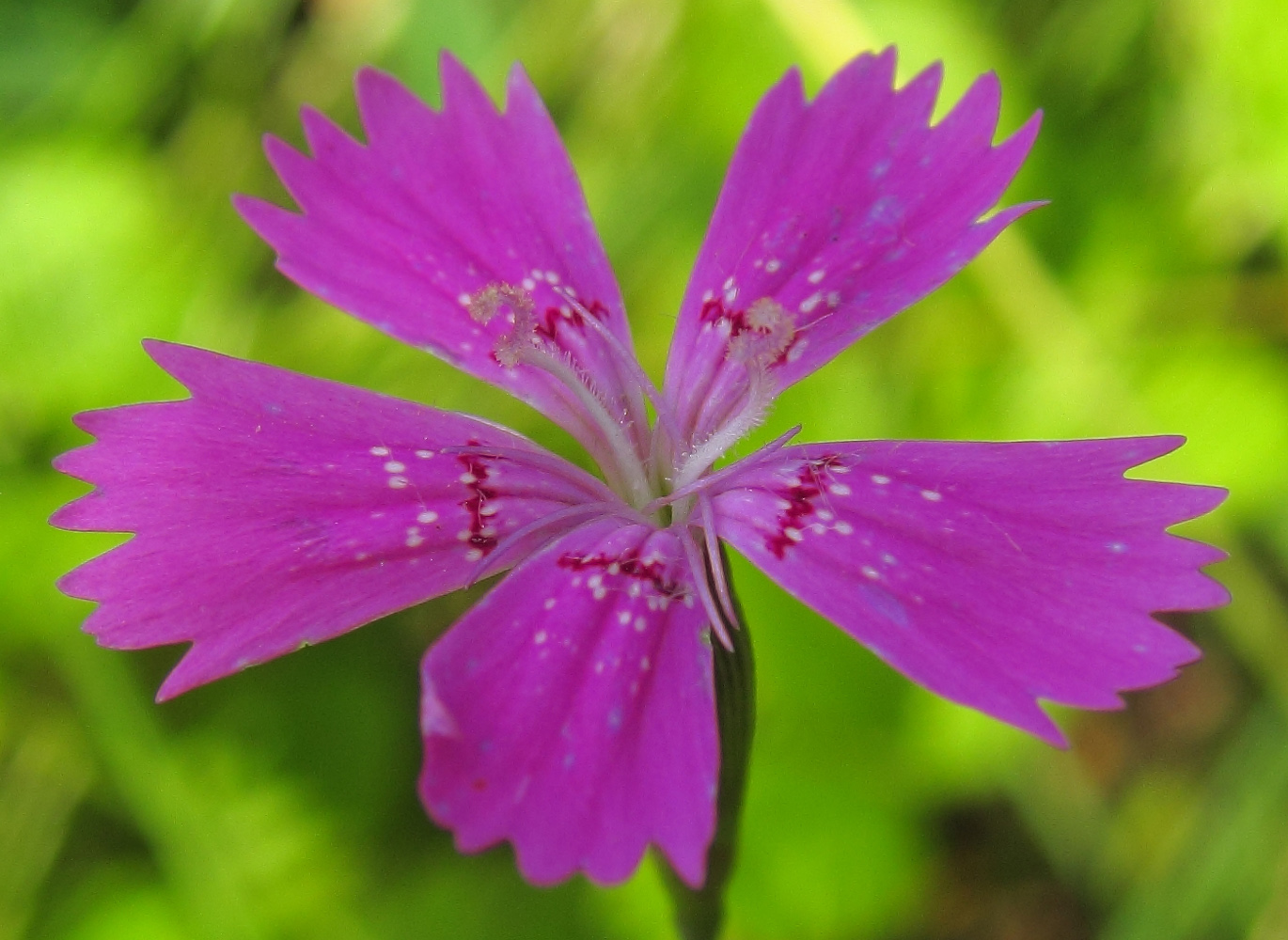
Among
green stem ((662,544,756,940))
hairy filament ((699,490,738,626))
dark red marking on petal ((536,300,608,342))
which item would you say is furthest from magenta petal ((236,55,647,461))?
green stem ((662,544,756,940))

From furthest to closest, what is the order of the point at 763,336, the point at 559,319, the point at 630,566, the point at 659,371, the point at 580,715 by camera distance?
the point at 659,371, the point at 559,319, the point at 763,336, the point at 630,566, the point at 580,715

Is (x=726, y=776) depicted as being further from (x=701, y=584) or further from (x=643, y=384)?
(x=643, y=384)

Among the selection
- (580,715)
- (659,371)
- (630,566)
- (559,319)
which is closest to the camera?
(580,715)

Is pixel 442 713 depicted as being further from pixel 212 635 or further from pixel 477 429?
pixel 477 429

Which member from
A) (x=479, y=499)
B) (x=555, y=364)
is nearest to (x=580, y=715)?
(x=479, y=499)

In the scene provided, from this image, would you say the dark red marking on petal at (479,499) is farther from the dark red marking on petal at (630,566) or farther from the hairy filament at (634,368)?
the hairy filament at (634,368)

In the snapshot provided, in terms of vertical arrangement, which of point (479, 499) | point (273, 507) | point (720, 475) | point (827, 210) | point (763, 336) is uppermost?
point (827, 210)

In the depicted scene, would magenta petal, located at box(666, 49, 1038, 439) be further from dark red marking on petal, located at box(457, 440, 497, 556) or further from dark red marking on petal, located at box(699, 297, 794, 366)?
dark red marking on petal, located at box(457, 440, 497, 556)

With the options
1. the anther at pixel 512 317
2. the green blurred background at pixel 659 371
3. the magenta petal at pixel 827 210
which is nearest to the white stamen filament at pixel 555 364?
the anther at pixel 512 317
